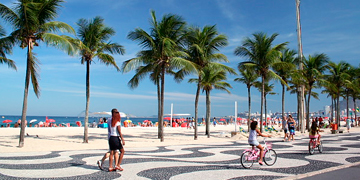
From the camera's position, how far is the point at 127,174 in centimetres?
725

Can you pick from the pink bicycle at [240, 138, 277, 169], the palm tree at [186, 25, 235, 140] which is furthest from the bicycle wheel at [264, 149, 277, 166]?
the palm tree at [186, 25, 235, 140]

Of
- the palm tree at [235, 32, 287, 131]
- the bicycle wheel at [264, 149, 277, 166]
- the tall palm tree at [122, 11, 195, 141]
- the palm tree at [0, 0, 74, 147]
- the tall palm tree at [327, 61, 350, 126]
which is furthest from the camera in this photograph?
the tall palm tree at [327, 61, 350, 126]

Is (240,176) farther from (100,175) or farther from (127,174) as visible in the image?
(100,175)

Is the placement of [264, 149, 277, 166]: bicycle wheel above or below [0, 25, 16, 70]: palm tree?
below

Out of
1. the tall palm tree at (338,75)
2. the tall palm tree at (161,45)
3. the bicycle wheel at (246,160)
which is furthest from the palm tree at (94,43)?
the tall palm tree at (338,75)

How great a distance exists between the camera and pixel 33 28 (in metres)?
13.6

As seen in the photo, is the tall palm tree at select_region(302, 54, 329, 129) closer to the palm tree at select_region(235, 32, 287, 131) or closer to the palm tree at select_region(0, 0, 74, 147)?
the palm tree at select_region(235, 32, 287, 131)

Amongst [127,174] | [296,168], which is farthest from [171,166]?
[296,168]

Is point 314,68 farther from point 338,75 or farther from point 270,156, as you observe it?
point 270,156

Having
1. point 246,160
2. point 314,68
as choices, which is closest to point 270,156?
point 246,160

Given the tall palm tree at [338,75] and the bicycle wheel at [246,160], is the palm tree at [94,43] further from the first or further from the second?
the tall palm tree at [338,75]

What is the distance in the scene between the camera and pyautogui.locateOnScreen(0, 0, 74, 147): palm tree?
13117 millimetres

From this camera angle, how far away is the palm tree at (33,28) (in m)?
13.1

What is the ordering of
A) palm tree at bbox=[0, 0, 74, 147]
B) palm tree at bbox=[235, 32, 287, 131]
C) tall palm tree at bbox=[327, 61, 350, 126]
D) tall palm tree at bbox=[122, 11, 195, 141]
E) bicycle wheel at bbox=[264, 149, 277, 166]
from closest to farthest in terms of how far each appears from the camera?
1. bicycle wheel at bbox=[264, 149, 277, 166]
2. palm tree at bbox=[0, 0, 74, 147]
3. tall palm tree at bbox=[122, 11, 195, 141]
4. palm tree at bbox=[235, 32, 287, 131]
5. tall palm tree at bbox=[327, 61, 350, 126]
